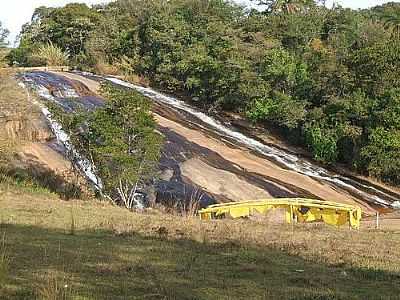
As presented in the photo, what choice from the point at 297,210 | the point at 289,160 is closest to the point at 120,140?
the point at 297,210

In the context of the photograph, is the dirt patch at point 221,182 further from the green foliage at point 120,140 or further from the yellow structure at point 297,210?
the green foliage at point 120,140

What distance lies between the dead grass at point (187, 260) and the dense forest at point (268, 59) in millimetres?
17111

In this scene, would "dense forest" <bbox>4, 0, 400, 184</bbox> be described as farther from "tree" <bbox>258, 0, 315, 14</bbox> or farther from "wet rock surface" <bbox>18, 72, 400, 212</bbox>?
"wet rock surface" <bbox>18, 72, 400, 212</bbox>

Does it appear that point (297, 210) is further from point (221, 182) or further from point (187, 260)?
point (187, 260)

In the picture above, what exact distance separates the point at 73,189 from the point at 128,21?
2973 cm

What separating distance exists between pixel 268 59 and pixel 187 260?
2863 cm

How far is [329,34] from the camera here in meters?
44.1

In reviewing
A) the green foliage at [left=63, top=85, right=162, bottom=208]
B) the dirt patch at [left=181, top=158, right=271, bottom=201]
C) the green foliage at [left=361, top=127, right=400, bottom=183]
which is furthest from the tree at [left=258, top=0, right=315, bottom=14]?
the green foliage at [left=63, top=85, right=162, bottom=208]

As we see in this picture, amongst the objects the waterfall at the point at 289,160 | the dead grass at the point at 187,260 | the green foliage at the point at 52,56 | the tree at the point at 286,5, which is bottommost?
the waterfall at the point at 289,160

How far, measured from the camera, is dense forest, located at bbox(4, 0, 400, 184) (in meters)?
31.5

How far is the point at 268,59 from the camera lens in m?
37.1

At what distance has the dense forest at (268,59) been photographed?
103 ft

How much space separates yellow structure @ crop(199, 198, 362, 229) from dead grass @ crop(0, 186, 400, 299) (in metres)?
3.41

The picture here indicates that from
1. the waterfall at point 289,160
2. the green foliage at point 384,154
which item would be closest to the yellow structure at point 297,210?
the waterfall at point 289,160
